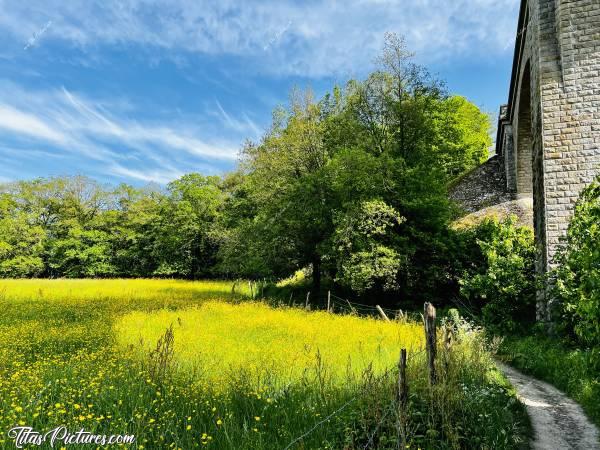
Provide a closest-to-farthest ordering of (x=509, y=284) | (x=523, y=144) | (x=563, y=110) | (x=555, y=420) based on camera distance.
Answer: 1. (x=555, y=420)
2. (x=563, y=110)
3. (x=509, y=284)
4. (x=523, y=144)

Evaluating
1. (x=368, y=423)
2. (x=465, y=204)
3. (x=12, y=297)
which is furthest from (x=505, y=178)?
(x=12, y=297)

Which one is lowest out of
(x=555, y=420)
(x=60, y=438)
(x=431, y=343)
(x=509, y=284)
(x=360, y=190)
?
(x=555, y=420)

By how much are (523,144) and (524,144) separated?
6 cm

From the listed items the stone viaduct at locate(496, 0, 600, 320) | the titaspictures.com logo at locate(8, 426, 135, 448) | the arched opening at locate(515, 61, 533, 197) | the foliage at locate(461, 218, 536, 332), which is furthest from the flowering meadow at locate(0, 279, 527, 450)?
the arched opening at locate(515, 61, 533, 197)

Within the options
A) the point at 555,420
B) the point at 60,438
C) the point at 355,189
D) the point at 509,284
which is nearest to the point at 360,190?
the point at 355,189

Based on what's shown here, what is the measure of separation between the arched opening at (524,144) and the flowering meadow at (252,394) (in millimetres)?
15965

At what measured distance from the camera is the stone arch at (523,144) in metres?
20.3

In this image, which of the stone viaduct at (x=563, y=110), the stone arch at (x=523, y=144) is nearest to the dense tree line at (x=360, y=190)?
the stone arch at (x=523, y=144)

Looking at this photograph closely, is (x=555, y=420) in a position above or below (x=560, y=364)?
below

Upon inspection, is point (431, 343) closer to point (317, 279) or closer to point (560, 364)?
point (560, 364)

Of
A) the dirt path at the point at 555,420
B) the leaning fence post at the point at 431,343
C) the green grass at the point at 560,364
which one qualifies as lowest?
the dirt path at the point at 555,420

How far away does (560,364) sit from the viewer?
9.02 metres

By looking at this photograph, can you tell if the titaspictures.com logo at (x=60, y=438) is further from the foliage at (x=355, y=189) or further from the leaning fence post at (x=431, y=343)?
the foliage at (x=355, y=189)

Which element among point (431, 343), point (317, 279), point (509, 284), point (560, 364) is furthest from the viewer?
point (317, 279)
